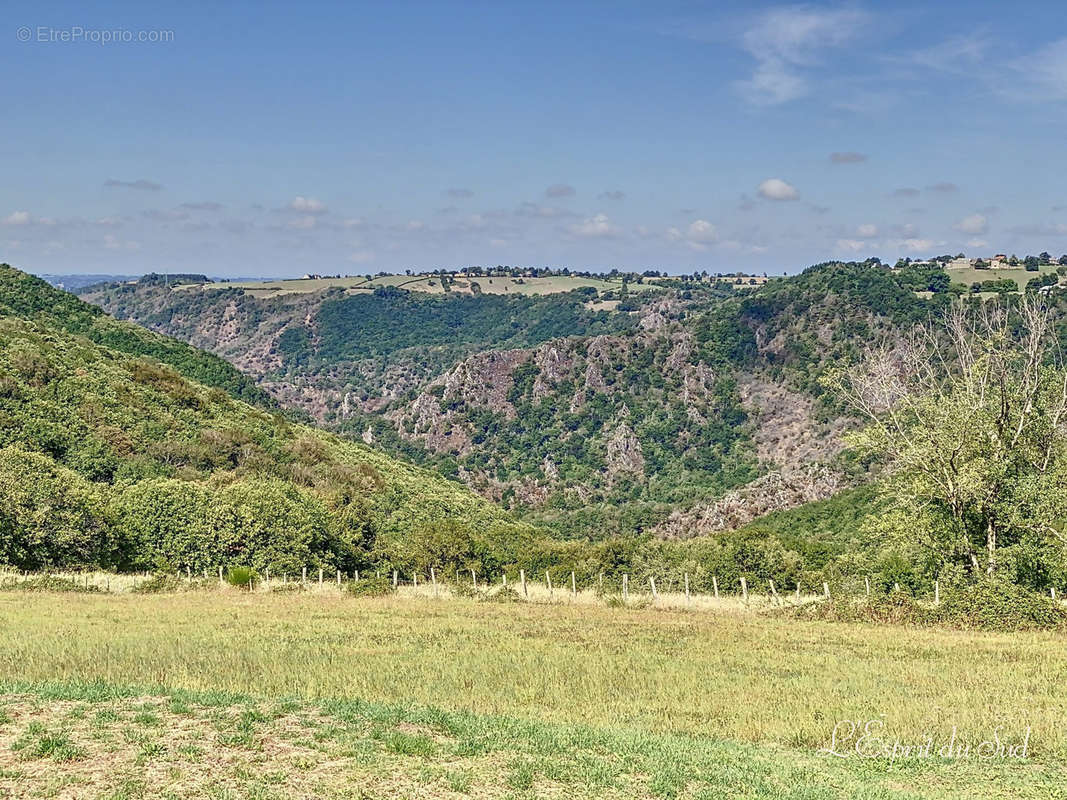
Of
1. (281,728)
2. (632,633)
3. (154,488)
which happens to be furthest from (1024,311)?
(154,488)

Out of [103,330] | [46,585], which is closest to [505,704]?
[46,585]

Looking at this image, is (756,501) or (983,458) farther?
(756,501)

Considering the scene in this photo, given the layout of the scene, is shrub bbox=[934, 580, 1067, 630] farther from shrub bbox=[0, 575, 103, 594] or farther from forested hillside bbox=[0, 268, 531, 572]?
shrub bbox=[0, 575, 103, 594]

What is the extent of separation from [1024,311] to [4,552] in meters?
50.5

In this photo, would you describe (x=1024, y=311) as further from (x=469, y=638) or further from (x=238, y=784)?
(x=238, y=784)

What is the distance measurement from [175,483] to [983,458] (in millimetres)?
48249

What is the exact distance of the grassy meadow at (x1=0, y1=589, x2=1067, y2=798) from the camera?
13859 mm

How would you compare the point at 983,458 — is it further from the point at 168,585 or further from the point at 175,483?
the point at 175,483

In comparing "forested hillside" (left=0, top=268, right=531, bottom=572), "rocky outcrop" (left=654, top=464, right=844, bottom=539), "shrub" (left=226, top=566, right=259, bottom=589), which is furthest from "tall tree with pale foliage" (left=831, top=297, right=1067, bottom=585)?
"rocky outcrop" (left=654, top=464, right=844, bottom=539)

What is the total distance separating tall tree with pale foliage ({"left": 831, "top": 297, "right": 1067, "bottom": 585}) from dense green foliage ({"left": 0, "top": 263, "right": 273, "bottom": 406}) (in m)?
114

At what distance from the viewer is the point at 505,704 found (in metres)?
20.1

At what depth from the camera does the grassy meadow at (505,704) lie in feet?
45.5

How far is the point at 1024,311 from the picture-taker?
38.0 m

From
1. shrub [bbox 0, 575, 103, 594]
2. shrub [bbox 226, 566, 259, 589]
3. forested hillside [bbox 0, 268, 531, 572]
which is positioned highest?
forested hillside [bbox 0, 268, 531, 572]
